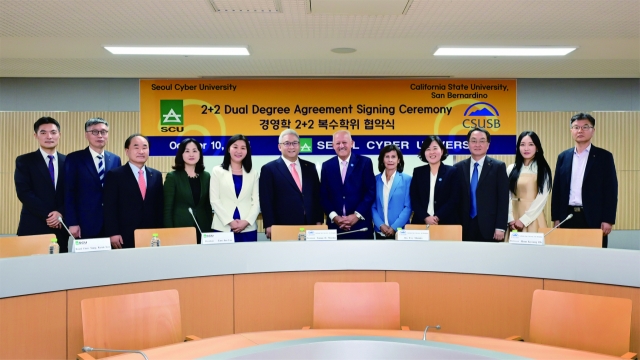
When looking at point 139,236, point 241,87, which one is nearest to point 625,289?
point 139,236

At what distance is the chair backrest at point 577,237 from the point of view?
12.8 ft

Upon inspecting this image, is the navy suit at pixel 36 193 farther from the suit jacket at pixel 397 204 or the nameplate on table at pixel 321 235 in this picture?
the suit jacket at pixel 397 204

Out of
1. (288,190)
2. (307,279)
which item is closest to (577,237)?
(307,279)

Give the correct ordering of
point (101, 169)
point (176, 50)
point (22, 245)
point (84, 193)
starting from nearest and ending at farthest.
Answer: point (22, 245), point (84, 193), point (101, 169), point (176, 50)

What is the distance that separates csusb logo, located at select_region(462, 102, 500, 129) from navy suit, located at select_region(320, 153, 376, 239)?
2639mm

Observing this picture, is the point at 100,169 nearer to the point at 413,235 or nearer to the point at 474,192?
the point at 413,235

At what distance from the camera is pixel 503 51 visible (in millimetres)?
6012

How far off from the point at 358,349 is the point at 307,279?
130 cm

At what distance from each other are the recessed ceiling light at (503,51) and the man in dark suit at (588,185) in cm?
120

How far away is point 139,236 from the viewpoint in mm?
3996

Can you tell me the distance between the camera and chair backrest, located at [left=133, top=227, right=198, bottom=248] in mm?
3996

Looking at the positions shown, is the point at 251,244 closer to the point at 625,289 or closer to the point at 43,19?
the point at 625,289

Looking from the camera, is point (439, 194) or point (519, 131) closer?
point (439, 194)

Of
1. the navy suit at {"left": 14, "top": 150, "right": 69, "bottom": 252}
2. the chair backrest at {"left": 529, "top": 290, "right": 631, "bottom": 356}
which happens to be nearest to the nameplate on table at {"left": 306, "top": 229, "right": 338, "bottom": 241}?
the chair backrest at {"left": 529, "top": 290, "right": 631, "bottom": 356}
